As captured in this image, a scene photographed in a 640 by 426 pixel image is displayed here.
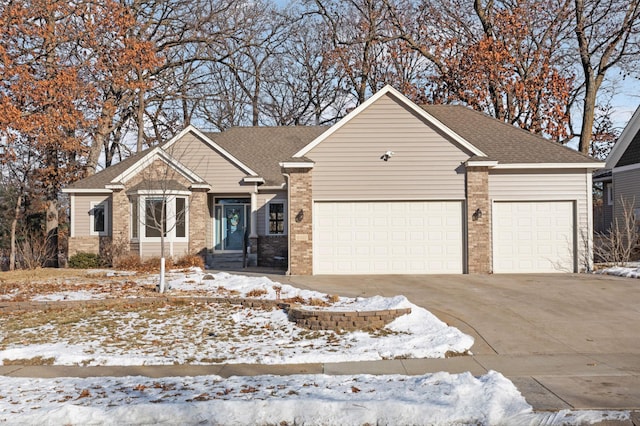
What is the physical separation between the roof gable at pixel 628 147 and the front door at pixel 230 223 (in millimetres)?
16057

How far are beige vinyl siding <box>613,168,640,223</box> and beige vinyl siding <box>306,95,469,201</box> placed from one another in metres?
10.2

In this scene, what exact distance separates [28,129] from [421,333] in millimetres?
20508

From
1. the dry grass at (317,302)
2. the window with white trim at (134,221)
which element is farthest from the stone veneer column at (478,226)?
the window with white trim at (134,221)

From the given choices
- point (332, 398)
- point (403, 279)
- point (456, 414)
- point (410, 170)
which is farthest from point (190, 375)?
point (410, 170)

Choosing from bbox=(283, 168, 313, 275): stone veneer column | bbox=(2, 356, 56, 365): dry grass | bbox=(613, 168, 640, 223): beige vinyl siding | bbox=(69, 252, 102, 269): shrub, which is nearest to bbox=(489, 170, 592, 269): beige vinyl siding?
bbox=(283, 168, 313, 275): stone veneer column

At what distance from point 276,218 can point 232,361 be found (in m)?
14.1

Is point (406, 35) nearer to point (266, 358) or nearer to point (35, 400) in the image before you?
point (266, 358)

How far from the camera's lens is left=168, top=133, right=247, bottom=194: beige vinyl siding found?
2177 cm

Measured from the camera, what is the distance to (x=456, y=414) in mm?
5645

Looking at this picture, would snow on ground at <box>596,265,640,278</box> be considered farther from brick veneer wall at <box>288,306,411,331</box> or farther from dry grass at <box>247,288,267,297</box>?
dry grass at <box>247,288,267,297</box>

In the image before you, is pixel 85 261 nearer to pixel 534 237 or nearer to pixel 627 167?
pixel 534 237

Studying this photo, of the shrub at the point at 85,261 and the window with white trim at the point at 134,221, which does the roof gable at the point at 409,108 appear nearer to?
the window with white trim at the point at 134,221

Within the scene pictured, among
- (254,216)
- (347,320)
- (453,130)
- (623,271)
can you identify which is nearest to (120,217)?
(254,216)

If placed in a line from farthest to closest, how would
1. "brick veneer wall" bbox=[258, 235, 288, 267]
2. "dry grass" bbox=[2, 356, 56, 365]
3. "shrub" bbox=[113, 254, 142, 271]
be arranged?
"brick veneer wall" bbox=[258, 235, 288, 267]
"shrub" bbox=[113, 254, 142, 271]
"dry grass" bbox=[2, 356, 56, 365]
